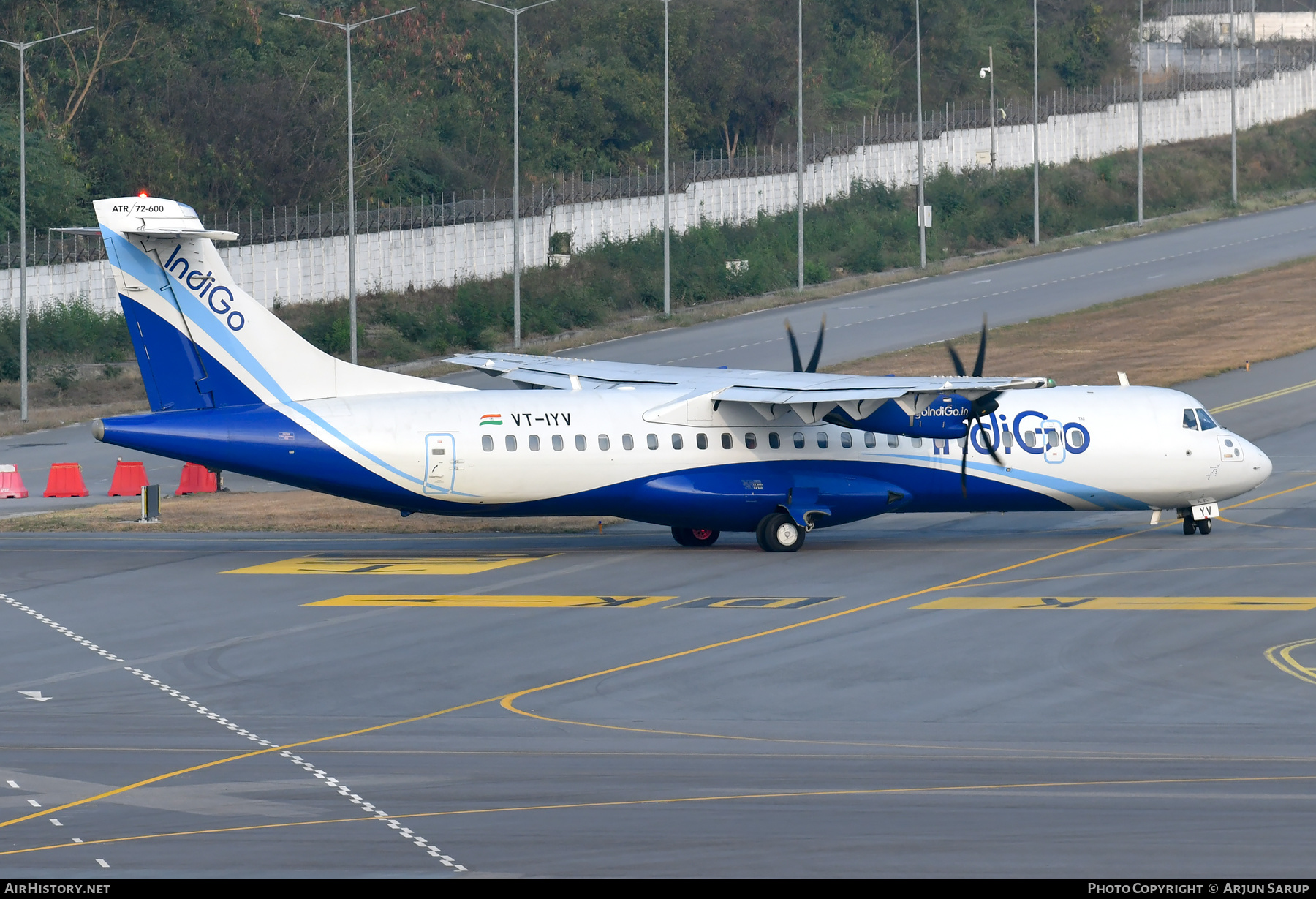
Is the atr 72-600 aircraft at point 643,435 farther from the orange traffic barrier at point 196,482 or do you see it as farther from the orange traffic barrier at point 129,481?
the orange traffic barrier at point 129,481

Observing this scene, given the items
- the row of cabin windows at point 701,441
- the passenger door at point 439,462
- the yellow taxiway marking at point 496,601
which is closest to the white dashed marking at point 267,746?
the yellow taxiway marking at point 496,601

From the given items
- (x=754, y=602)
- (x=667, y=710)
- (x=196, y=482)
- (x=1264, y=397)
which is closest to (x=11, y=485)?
(x=196, y=482)

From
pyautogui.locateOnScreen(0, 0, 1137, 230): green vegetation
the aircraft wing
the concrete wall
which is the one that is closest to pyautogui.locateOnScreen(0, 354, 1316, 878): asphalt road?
the aircraft wing

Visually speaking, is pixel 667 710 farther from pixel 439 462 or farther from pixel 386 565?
pixel 386 565

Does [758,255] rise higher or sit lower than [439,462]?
higher

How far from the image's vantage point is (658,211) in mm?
85312

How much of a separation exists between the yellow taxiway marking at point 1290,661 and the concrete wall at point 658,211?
2054 inches

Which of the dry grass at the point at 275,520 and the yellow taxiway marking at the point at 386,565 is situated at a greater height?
the dry grass at the point at 275,520

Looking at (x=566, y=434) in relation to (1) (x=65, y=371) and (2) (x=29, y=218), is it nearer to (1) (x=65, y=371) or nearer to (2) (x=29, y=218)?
(1) (x=65, y=371)

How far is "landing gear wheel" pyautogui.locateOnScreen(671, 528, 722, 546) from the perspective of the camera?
35469mm

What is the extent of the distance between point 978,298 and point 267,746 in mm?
60059

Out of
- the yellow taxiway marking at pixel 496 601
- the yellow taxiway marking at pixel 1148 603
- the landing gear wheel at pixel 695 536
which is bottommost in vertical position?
the yellow taxiway marking at pixel 1148 603

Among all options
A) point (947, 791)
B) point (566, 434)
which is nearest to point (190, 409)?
point (566, 434)

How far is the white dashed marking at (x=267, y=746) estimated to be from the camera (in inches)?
608
